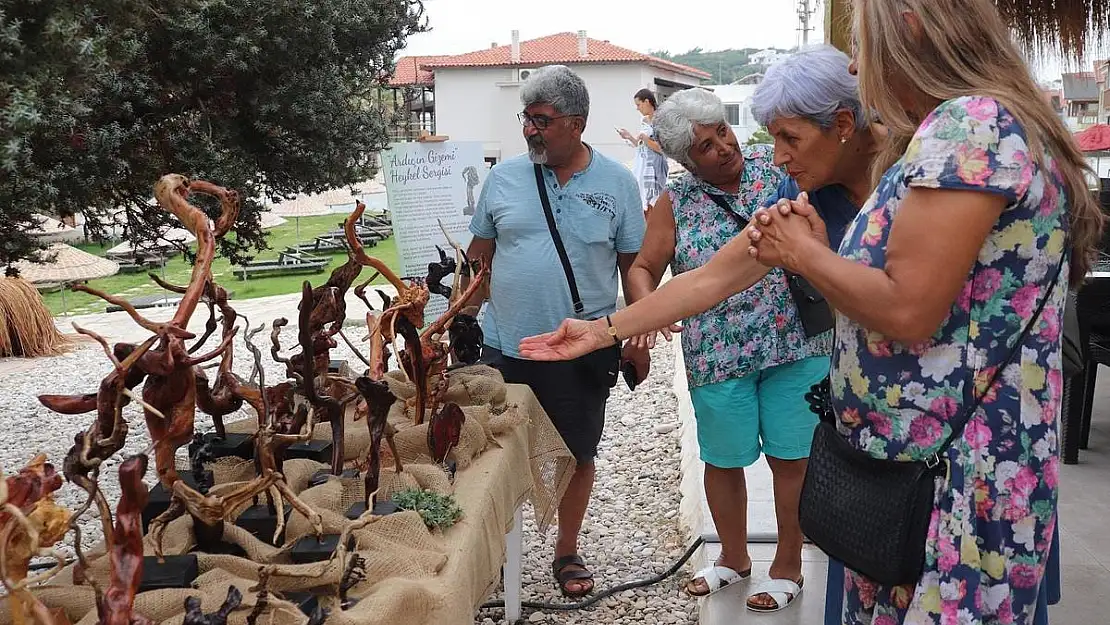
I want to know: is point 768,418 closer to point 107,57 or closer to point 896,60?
point 896,60

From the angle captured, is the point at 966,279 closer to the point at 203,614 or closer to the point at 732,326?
the point at 203,614

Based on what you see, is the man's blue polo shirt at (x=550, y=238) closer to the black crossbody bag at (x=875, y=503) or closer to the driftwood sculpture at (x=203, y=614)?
the black crossbody bag at (x=875, y=503)

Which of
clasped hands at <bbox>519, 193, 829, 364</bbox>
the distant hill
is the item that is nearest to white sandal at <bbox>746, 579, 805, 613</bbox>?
clasped hands at <bbox>519, 193, 829, 364</bbox>

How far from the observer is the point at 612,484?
5473 millimetres

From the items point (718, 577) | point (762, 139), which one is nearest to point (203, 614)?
point (718, 577)

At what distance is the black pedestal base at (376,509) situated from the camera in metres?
1.94

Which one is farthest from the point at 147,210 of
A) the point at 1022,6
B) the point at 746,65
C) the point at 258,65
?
the point at 746,65

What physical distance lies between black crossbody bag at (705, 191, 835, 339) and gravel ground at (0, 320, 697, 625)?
49.3 inches

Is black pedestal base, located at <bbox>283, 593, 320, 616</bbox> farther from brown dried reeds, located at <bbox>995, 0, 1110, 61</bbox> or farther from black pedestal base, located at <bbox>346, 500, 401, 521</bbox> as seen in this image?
brown dried reeds, located at <bbox>995, 0, 1110, 61</bbox>

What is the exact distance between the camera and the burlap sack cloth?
5.08 ft

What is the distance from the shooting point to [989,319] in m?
1.51

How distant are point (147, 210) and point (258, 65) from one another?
1054 mm

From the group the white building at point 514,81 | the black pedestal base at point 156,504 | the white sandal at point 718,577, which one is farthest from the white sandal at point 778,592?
the white building at point 514,81

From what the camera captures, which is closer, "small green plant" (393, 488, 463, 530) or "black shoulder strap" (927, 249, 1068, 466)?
"black shoulder strap" (927, 249, 1068, 466)
